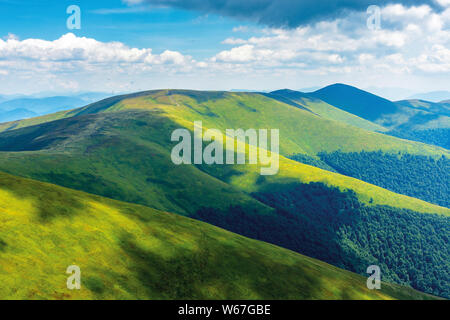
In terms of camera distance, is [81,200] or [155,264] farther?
[81,200]
